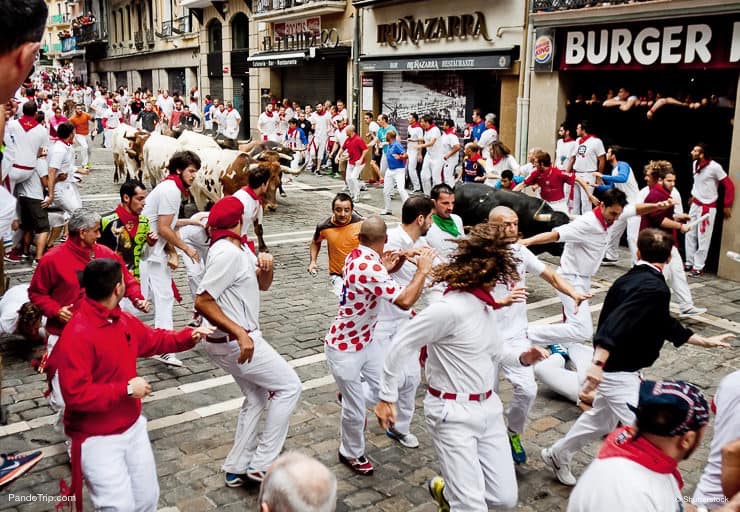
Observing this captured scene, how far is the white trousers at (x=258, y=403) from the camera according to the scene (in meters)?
5.04

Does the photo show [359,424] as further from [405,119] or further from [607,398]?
[405,119]

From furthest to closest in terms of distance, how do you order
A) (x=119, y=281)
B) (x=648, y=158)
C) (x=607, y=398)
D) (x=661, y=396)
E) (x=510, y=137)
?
1. (x=510, y=137)
2. (x=648, y=158)
3. (x=607, y=398)
4. (x=119, y=281)
5. (x=661, y=396)

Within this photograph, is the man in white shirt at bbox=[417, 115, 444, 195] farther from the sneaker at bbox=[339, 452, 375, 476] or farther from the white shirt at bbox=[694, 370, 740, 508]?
the white shirt at bbox=[694, 370, 740, 508]

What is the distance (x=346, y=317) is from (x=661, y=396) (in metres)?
2.69

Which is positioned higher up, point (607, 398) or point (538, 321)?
point (607, 398)

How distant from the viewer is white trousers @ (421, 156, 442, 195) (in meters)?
17.6

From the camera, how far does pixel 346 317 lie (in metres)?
5.25

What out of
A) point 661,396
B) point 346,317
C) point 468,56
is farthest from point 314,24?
point 661,396

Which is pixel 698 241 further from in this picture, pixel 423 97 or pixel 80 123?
pixel 80 123

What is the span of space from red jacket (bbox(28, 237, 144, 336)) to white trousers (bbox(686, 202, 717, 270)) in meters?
9.27

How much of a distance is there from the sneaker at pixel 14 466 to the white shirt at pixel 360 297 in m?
2.23

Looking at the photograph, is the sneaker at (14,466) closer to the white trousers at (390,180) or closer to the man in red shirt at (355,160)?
the white trousers at (390,180)

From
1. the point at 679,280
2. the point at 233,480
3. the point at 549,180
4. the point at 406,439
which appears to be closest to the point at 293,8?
the point at 549,180

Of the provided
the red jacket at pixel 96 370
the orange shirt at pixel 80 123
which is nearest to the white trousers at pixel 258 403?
the red jacket at pixel 96 370
